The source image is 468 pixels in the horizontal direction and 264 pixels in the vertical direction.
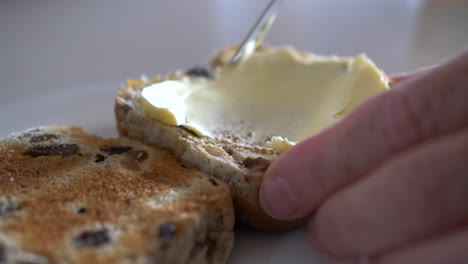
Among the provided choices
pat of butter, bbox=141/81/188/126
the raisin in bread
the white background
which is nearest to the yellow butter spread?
pat of butter, bbox=141/81/188/126

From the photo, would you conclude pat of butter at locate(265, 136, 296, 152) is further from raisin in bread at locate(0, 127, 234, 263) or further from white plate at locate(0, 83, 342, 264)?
white plate at locate(0, 83, 342, 264)

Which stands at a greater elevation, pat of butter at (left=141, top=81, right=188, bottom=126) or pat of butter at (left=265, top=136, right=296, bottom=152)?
pat of butter at (left=141, top=81, right=188, bottom=126)

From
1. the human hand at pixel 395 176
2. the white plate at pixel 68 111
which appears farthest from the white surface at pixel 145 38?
the human hand at pixel 395 176

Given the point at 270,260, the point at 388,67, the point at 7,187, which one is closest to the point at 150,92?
the point at 7,187

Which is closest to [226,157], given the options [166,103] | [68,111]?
[166,103]

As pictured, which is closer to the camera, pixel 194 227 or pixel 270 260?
pixel 194 227

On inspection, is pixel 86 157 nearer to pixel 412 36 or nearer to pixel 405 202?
pixel 405 202

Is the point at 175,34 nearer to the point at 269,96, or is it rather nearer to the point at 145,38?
the point at 145,38
